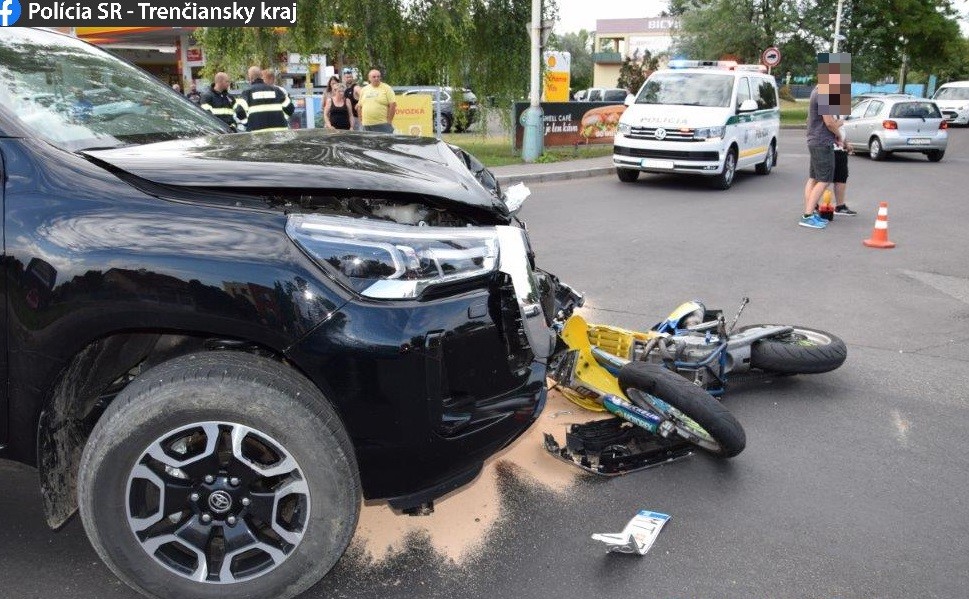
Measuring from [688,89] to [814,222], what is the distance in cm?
501

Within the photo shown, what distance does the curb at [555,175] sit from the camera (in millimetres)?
15016

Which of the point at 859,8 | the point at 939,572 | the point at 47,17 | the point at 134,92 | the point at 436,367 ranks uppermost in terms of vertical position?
the point at 859,8

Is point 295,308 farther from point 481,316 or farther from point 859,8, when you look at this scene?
point 859,8

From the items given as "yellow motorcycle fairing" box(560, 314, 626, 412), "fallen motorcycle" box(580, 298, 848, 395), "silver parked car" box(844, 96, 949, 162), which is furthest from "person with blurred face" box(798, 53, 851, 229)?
"silver parked car" box(844, 96, 949, 162)

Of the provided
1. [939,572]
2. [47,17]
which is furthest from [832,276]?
[47,17]

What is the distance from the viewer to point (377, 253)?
246 cm

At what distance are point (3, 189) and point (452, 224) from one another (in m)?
1.40

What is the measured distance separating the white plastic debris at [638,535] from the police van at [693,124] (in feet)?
37.6

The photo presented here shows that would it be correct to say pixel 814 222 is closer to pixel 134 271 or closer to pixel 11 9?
pixel 134 271

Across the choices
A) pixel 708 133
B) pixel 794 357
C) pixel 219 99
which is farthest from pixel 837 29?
pixel 794 357

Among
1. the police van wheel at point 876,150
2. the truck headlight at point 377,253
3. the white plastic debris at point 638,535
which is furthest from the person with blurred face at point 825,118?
the police van wheel at point 876,150

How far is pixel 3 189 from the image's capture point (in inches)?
98.3

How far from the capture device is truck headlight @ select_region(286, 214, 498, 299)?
243 cm

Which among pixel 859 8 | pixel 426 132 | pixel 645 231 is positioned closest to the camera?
pixel 645 231
